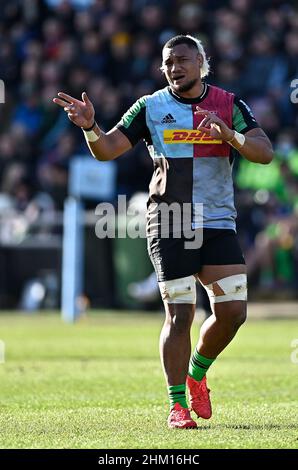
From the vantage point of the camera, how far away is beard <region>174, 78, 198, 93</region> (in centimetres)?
720

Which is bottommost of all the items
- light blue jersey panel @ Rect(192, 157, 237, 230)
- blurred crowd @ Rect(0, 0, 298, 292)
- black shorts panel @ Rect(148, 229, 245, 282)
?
black shorts panel @ Rect(148, 229, 245, 282)

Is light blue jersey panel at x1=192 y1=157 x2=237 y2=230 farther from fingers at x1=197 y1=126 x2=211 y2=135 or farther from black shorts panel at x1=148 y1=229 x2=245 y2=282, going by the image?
fingers at x1=197 y1=126 x2=211 y2=135

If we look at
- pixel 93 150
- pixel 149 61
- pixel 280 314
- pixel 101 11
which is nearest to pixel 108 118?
pixel 149 61

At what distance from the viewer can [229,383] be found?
9.47 metres

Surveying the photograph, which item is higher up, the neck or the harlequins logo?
the neck

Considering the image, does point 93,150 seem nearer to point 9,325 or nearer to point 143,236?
point 9,325

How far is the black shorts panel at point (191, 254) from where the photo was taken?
715cm

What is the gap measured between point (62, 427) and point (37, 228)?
41.1 ft

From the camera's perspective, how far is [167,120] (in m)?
7.22

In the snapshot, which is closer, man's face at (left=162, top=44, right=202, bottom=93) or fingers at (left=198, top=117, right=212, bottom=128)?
fingers at (left=198, top=117, right=212, bottom=128)

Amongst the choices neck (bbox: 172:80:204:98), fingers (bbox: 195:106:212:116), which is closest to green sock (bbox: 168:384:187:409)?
fingers (bbox: 195:106:212:116)

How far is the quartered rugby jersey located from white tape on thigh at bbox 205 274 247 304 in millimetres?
335

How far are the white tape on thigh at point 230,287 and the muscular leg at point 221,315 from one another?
0.9 inches

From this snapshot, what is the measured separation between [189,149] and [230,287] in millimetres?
869
